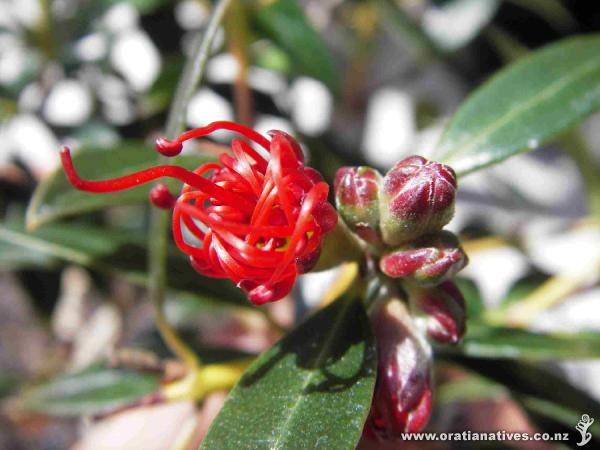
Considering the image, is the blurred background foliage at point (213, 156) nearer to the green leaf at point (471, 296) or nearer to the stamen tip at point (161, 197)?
the green leaf at point (471, 296)

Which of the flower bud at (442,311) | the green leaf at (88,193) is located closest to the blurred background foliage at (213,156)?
the green leaf at (88,193)

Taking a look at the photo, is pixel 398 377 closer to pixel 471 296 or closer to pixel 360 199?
pixel 360 199

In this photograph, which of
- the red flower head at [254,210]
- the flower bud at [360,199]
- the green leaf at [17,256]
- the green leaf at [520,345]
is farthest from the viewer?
the green leaf at [17,256]

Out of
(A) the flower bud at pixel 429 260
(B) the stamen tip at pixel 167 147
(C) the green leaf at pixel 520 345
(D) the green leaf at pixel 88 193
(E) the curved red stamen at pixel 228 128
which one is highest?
(E) the curved red stamen at pixel 228 128

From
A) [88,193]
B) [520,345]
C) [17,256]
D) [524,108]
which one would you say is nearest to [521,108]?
[524,108]

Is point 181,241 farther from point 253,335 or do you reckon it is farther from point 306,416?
point 253,335

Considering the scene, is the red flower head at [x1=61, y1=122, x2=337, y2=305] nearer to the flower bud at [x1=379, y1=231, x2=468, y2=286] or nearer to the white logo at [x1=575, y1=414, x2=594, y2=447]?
the flower bud at [x1=379, y1=231, x2=468, y2=286]

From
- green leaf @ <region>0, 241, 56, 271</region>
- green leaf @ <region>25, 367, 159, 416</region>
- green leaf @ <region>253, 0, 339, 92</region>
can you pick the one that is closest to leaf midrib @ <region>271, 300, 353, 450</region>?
green leaf @ <region>25, 367, 159, 416</region>
